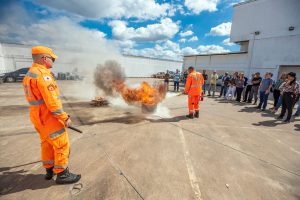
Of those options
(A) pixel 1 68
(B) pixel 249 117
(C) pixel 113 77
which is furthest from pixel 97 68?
(A) pixel 1 68

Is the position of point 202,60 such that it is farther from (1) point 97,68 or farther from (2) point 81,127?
(2) point 81,127

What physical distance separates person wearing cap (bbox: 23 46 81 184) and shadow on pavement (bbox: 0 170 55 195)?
0.30m

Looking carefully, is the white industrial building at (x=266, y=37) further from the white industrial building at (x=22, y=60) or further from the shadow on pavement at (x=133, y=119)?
the shadow on pavement at (x=133, y=119)

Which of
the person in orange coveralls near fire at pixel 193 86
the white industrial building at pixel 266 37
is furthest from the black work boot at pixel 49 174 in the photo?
the white industrial building at pixel 266 37

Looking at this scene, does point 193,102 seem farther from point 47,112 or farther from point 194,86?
point 47,112

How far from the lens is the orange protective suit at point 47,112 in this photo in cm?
217

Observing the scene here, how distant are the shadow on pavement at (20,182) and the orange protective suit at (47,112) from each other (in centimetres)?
38

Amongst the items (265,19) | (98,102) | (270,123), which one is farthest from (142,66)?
(270,123)

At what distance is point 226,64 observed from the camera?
2369 centimetres

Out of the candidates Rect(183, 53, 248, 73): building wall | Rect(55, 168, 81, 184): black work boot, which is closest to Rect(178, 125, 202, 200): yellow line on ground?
Rect(55, 168, 81, 184): black work boot

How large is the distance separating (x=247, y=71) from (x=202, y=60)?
8.39 metres

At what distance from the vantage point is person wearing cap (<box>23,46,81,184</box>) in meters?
2.17

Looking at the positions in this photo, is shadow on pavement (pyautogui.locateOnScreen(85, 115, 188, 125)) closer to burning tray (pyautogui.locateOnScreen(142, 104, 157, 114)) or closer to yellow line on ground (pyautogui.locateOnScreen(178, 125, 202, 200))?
burning tray (pyautogui.locateOnScreen(142, 104, 157, 114))

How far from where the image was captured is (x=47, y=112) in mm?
2279
